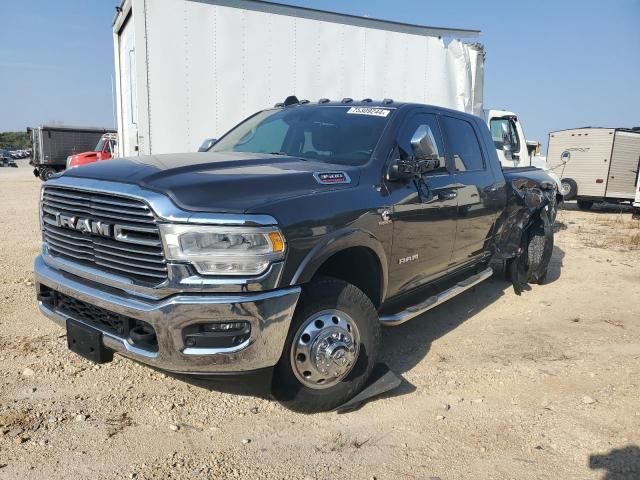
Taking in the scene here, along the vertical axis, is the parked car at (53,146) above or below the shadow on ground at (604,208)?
above

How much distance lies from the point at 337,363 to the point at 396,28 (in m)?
7.54

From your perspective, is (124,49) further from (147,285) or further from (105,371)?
(147,285)

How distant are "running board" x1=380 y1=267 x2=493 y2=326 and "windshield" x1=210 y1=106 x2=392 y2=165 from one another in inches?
44.8

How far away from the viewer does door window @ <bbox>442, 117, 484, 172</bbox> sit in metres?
4.79

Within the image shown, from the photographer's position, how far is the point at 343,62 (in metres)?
8.64

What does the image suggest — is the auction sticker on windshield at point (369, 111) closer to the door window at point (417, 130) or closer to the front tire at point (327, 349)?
the door window at point (417, 130)

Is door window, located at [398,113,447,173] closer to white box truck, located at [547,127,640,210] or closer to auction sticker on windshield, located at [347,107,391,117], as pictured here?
auction sticker on windshield, located at [347,107,391,117]

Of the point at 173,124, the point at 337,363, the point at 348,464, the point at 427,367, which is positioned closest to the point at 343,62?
the point at 173,124

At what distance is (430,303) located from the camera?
4.23 meters

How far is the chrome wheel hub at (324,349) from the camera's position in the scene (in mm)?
3076

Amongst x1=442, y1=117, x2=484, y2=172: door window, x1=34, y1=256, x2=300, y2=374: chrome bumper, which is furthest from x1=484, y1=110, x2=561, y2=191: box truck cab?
x1=34, y1=256, x2=300, y2=374: chrome bumper

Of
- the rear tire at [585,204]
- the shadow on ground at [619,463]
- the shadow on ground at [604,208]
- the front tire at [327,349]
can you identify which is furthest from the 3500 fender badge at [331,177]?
the rear tire at [585,204]

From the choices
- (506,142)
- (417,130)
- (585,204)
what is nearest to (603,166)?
(585,204)

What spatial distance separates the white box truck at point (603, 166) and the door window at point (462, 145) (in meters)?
12.7
